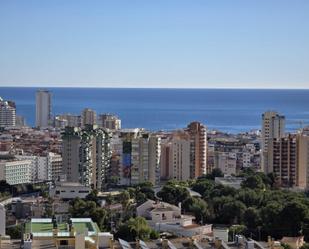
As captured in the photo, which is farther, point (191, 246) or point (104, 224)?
point (104, 224)

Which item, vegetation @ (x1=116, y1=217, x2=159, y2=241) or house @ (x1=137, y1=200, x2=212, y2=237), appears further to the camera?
house @ (x1=137, y1=200, x2=212, y2=237)

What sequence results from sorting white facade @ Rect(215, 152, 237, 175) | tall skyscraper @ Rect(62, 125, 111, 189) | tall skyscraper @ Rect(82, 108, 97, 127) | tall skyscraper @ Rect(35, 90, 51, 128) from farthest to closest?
tall skyscraper @ Rect(35, 90, 51, 128) < tall skyscraper @ Rect(82, 108, 97, 127) < white facade @ Rect(215, 152, 237, 175) < tall skyscraper @ Rect(62, 125, 111, 189)

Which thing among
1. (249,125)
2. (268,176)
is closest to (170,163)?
(268,176)

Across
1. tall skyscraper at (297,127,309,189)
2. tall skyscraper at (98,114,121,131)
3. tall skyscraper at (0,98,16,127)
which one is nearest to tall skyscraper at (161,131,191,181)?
tall skyscraper at (297,127,309,189)

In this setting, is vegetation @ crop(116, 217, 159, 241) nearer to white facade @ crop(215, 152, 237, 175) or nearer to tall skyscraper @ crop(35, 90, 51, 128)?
white facade @ crop(215, 152, 237, 175)

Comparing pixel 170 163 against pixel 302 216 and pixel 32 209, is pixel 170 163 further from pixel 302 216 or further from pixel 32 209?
pixel 302 216

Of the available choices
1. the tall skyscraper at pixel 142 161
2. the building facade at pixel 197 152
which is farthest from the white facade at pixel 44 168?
the building facade at pixel 197 152

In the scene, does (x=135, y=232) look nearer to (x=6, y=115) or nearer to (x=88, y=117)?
(x=88, y=117)
